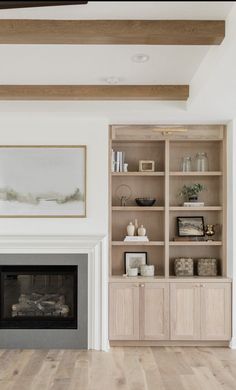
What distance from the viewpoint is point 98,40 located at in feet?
12.6

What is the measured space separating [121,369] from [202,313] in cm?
135

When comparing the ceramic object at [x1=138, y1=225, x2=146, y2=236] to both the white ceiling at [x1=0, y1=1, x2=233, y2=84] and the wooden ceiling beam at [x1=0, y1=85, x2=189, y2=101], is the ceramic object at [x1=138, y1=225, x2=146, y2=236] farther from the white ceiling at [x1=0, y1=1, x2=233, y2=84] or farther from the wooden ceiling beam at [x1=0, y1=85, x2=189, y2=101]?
the white ceiling at [x1=0, y1=1, x2=233, y2=84]

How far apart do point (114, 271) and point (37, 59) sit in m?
3.02

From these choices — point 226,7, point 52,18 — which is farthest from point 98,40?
point 226,7

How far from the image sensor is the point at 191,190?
22.3 feet

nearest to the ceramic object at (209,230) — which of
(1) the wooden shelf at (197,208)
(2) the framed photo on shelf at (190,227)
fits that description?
(2) the framed photo on shelf at (190,227)

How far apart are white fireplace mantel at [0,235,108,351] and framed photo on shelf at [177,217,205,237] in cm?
100

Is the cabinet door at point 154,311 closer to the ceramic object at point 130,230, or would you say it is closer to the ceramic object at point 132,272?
the ceramic object at point 132,272

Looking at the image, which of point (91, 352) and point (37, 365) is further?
point (91, 352)

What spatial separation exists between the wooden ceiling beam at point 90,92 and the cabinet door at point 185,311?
83.5 inches

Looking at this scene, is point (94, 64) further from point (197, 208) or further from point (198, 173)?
point (197, 208)

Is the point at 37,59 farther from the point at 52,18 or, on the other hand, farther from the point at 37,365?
the point at 37,365

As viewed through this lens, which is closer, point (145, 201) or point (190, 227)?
point (145, 201)

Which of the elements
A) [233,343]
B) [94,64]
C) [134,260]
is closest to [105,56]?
[94,64]
